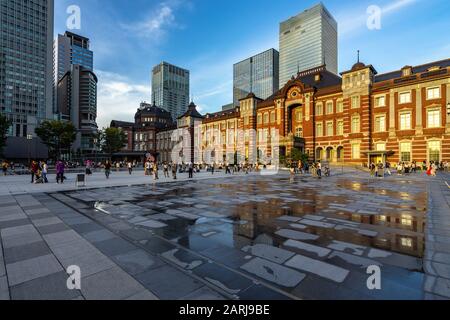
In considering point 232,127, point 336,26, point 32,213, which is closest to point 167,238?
point 32,213

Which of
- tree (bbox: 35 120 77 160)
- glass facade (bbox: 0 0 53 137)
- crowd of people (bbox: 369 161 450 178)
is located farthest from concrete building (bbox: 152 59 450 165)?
glass facade (bbox: 0 0 53 137)

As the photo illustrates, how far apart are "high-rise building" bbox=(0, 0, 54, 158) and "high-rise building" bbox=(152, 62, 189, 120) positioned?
75851mm

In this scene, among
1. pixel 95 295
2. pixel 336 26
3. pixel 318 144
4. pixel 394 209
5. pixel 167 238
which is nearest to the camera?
pixel 95 295

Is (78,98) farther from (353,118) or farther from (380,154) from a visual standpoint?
(380,154)

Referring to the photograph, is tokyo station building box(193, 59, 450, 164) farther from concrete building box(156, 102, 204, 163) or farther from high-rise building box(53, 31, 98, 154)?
high-rise building box(53, 31, 98, 154)

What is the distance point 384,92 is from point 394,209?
38.6 meters

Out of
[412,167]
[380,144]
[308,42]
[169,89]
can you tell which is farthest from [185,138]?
[169,89]

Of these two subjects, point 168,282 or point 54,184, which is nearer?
point 168,282

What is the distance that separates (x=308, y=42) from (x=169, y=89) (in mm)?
106142

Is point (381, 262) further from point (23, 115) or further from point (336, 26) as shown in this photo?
point (336, 26)

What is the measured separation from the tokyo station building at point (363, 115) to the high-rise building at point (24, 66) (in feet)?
316

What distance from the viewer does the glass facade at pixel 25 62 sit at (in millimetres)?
86188

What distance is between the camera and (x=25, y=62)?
9031 centimetres
